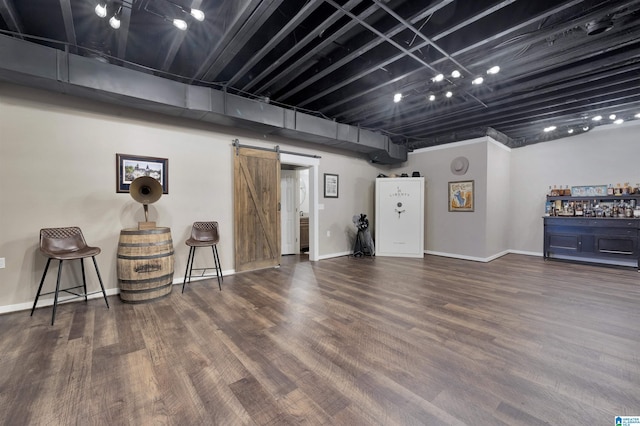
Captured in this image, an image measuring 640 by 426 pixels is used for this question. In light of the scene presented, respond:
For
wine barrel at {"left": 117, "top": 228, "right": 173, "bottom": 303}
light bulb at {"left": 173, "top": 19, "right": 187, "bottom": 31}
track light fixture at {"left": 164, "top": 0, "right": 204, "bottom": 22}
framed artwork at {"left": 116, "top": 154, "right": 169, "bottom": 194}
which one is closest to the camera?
track light fixture at {"left": 164, "top": 0, "right": 204, "bottom": 22}

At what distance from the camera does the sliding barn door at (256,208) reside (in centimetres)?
435

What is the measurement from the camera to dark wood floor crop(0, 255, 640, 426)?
1.45m

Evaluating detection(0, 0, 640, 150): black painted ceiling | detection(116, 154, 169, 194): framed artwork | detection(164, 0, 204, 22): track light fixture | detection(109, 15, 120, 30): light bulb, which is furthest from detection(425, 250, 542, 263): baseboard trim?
detection(109, 15, 120, 30): light bulb

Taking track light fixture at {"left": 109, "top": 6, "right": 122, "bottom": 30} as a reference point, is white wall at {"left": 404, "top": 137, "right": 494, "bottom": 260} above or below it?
below

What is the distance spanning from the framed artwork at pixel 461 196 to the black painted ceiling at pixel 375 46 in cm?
173

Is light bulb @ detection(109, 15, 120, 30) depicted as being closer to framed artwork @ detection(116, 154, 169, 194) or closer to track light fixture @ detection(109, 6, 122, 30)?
track light fixture @ detection(109, 6, 122, 30)

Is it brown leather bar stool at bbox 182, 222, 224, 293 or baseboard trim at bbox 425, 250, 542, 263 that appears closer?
brown leather bar stool at bbox 182, 222, 224, 293

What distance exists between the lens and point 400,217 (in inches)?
232

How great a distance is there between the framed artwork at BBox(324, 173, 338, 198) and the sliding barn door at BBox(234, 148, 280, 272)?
1.18m

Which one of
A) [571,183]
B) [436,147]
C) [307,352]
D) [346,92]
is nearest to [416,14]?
[346,92]

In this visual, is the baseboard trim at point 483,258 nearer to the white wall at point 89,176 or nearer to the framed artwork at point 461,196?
the framed artwork at point 461,196

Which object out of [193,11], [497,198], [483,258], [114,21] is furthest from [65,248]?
[497,198]

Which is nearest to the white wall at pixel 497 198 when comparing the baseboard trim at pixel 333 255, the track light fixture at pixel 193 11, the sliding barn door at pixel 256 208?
the baseboard trim at pixel 333 255

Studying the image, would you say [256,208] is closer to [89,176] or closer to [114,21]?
[89,176]
